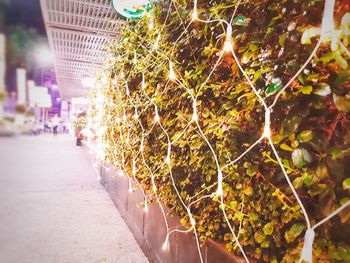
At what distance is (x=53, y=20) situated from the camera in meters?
3.93

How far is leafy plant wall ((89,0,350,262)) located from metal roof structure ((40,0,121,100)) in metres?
1.97

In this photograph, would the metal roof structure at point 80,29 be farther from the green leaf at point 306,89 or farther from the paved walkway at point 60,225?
the green leaf at point 306,89

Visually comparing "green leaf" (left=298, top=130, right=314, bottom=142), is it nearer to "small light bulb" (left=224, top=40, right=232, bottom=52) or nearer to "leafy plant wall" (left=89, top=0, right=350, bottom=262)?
"leafy plant wall" (left=89, top=0, right=350, bottom=262)

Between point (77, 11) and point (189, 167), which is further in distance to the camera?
point (77, 11)

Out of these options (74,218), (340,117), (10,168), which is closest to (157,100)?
(340,117)

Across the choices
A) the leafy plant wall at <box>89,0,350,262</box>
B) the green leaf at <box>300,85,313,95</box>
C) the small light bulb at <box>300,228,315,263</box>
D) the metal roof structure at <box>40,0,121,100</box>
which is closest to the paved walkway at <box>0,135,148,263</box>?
the leafy plant wall at <box>89,0,350,262</box>

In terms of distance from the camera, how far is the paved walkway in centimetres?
230

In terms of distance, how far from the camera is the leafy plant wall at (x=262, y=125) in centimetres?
81

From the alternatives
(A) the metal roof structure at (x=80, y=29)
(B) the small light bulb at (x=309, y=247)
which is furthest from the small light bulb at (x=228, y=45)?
(A) the metal roof structure at (x=80, y=29)

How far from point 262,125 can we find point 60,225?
2537mm

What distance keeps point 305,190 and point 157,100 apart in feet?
4.01

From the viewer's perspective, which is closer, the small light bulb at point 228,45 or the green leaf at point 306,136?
the green leaf at point 306,136

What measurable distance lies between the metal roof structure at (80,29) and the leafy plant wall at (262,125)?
1.97m

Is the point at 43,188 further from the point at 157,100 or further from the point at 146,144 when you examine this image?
the point at 157,100
